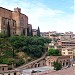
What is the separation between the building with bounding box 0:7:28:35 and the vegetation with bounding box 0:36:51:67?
2296 mm

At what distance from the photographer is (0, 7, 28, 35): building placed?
33.8 metres

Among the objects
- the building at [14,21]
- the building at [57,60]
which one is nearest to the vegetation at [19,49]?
the building at [57,60]

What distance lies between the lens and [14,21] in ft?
118

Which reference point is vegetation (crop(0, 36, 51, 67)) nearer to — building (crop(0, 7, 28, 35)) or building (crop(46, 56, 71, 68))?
building (crop(46, 56, 71, 68))

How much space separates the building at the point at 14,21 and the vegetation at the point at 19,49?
2.30 metres

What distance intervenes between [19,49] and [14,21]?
6.42 m

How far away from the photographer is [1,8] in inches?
1326

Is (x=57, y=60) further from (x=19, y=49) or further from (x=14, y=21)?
(x=14, y=21)

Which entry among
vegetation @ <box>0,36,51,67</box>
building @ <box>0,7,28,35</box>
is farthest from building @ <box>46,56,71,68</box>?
building @ <box>0,7,28,35</box>

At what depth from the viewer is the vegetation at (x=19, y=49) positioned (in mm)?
28703

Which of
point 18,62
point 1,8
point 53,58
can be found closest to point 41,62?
point 53,58

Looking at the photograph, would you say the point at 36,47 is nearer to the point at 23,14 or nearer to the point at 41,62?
the point at 41,62

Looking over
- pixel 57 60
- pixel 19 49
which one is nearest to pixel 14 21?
pixel 19 49

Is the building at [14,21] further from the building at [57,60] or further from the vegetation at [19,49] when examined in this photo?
the building at [57,60]
